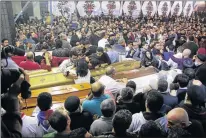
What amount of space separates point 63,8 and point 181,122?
1.99 metres

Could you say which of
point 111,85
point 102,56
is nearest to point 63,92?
point 111,85

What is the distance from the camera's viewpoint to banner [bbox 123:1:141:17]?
338 cm

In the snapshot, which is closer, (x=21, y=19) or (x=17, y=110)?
(x=17, y=110)

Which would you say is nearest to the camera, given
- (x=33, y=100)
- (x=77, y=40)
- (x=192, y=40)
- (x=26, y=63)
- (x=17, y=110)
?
(x=17, y=110)

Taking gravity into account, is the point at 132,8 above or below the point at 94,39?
above

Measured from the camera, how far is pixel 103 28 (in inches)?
149

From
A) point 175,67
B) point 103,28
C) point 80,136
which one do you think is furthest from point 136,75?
point 80,136

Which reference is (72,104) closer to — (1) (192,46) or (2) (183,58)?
(2) (183,58)

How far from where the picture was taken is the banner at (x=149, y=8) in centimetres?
354

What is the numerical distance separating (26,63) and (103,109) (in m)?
1.33

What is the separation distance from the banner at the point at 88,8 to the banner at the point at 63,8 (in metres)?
0.09

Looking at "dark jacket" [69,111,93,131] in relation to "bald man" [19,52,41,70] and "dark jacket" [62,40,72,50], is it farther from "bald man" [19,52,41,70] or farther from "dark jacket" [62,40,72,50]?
"dark jacket" [62,40,72,50]

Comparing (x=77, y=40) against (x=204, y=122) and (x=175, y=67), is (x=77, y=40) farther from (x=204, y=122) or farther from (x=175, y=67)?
(x=204, y=122)

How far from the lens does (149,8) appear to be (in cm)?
368
